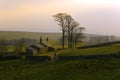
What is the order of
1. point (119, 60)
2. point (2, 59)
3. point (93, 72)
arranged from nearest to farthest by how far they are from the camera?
1. point (93, 72)
2. point (119, 60)
3. point (2, 59)

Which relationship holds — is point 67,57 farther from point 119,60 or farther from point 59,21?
point 59,21

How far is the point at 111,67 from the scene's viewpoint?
40500mm

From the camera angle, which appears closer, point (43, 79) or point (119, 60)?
point (43, 79)

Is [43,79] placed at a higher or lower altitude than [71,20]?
lower

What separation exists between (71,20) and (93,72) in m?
53.1

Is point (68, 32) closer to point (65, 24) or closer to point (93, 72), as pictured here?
point (65, 24)

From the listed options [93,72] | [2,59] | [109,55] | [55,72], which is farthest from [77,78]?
[2,59]

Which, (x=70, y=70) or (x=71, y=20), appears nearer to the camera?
Result: (x=70, y=70)

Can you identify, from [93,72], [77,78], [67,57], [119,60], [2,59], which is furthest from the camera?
[2,59]

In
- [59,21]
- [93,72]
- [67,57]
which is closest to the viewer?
A: [93,72]

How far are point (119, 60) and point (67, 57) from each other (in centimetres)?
1283

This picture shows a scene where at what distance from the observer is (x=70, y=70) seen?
4084cm

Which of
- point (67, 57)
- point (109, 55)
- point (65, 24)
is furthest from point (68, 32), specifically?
point (109, 55)

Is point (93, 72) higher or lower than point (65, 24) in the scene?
lower
